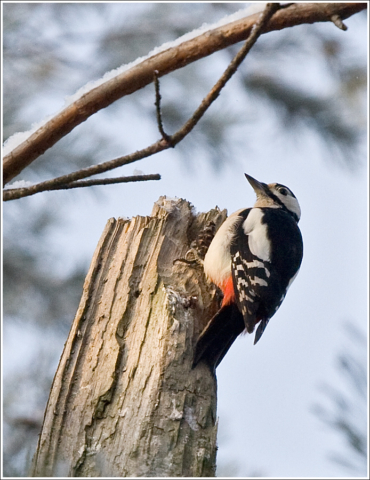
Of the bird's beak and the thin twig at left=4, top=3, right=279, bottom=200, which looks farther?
the bird's beak

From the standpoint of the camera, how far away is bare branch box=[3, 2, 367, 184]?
85.7 inches

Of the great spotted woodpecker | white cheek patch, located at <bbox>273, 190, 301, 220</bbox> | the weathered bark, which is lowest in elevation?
the weathered bark

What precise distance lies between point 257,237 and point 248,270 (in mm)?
274

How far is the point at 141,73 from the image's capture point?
2.21 metres

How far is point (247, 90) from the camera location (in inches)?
130

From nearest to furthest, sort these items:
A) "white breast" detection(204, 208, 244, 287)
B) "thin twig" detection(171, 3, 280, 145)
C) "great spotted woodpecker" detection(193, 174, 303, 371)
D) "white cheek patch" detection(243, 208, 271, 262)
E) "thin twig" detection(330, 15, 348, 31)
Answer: "thin twig" detection(171, 3, 280, 145)
"thin twig" detection(330, 15, 348, 31)
"great spotted woodpecker" detection(193, 174, 303, 371)
"white breast" detection(204, 208, 244, 287)
"white cheek patch" detection(243, 208, 271, 262)

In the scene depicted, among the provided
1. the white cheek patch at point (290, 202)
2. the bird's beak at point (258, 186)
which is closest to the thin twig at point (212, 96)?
the bird's beak at point (258, 186)

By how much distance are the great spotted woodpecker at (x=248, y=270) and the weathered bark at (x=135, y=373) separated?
0.09 m

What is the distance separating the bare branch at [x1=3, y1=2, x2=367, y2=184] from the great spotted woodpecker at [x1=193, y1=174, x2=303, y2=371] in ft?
3.34

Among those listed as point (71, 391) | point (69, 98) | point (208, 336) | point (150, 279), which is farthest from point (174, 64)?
point (71, 391)

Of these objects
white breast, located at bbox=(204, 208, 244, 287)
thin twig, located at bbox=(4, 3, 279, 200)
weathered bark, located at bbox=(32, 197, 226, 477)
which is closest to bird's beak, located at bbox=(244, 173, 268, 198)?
white breast, located at bbox=(204, 208, 244, 287)

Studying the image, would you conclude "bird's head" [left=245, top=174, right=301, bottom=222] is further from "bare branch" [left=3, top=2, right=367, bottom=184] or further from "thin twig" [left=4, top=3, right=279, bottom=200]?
"thin twig" [left=4, top=3, right=279, bottom=200]

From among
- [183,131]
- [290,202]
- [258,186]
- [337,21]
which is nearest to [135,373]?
[183,131]

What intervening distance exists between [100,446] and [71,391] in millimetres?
287
